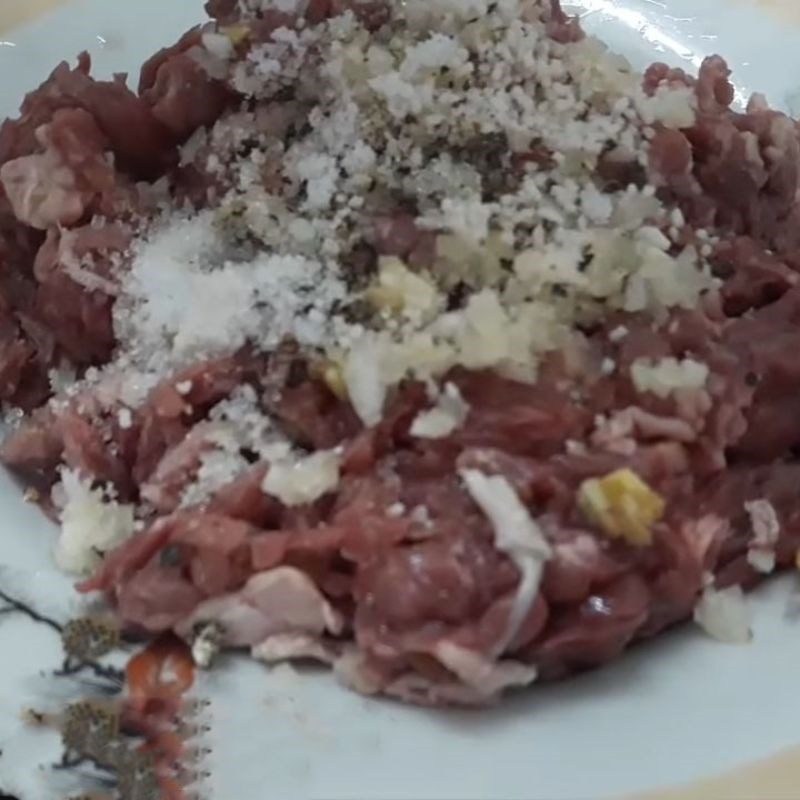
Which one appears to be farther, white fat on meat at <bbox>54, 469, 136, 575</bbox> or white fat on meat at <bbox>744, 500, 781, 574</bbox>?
white fat on meat at <bbox>54, 469, 136, 575</bbox>

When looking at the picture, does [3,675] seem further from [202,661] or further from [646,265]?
[646,265]

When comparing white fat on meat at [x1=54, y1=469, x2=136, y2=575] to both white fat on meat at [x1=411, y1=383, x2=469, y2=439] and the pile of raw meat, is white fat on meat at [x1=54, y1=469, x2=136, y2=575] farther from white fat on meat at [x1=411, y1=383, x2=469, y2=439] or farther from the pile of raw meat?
white fat on meat at [x1=411, y1=383, x2=469, y2=439]

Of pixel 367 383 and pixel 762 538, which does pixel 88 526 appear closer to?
pixel 367 383

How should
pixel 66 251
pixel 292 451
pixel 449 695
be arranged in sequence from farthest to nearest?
pixel 66 251
pixel 292 451
pixel 449 695

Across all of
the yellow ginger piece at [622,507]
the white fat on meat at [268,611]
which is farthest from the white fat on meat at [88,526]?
the yellow ginger piece at [622,507]

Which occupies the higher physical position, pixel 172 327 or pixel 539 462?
pixel 539 462

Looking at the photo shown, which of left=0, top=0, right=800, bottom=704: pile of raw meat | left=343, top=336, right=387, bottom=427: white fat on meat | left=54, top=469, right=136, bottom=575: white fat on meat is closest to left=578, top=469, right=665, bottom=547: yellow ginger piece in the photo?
left=0, top=0, right=800, bottom=704: pile of raw meat

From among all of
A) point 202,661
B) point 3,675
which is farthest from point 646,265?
point 3,675

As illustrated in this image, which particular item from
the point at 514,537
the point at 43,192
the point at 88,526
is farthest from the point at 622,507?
the point at 43,192
